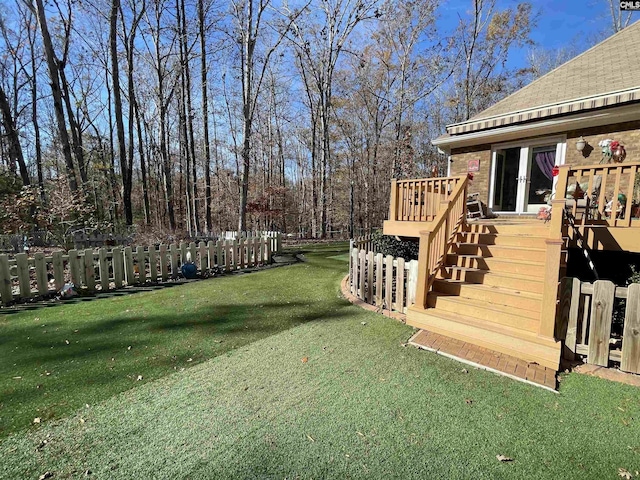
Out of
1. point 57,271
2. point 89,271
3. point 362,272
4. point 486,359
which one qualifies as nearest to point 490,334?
point 486,359

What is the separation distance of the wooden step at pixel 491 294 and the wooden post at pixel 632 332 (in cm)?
81

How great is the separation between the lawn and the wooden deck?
14 centimetres

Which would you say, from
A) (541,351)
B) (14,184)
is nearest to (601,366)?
(541,351)

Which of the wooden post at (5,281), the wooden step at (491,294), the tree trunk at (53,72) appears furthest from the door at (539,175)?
the tree trunk at (53,72)

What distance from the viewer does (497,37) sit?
19.6 m

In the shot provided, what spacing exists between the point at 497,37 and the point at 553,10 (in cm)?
292

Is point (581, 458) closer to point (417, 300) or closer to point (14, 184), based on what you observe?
point (417, 300)

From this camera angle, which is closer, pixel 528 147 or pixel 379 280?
pixel 379 280

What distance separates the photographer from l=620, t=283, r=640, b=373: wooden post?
3074mm

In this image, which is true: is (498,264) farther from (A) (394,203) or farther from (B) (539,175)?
(B) (539,175)

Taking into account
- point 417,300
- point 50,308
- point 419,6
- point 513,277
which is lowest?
point 50,308

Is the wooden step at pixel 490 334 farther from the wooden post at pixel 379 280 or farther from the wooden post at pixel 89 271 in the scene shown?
the wooden post at pixel 89 271

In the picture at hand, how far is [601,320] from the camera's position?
10.6 ft

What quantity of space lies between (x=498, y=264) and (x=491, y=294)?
821mm
